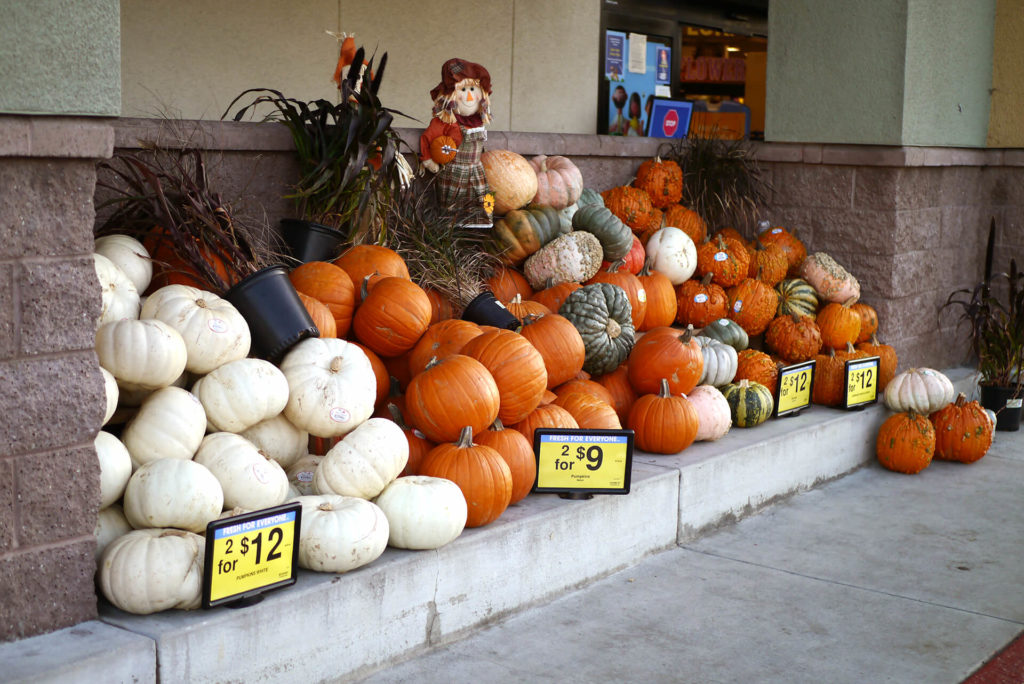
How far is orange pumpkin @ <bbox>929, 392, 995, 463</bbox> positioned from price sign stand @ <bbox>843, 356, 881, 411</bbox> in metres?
0.39

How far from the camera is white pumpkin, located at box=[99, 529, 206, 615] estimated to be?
282cm

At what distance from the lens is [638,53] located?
948 cm

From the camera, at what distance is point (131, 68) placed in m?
5.98

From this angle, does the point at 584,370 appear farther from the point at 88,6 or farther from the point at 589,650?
the point at 88,6

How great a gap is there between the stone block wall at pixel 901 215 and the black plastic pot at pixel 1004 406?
518mm

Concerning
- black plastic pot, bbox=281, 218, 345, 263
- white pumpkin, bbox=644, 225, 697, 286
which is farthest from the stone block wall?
black plastic pot, bbox=281, 218, 345, 263

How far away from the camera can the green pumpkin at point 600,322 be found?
196 inches

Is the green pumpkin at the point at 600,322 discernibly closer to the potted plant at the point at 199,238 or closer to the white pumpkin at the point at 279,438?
the potted plant at the point at 199,238

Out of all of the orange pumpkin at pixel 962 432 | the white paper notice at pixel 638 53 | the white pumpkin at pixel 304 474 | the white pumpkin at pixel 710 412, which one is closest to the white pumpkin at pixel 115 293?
the white pumpkin at pixel 304 474

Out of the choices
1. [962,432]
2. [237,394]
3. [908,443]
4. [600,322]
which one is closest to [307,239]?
[237,394]

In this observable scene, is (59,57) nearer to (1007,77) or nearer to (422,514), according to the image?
(422,514)

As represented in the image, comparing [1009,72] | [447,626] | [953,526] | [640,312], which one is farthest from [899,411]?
[447,626]

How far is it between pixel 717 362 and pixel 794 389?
0.59 meters

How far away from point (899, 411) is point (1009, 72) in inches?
113
